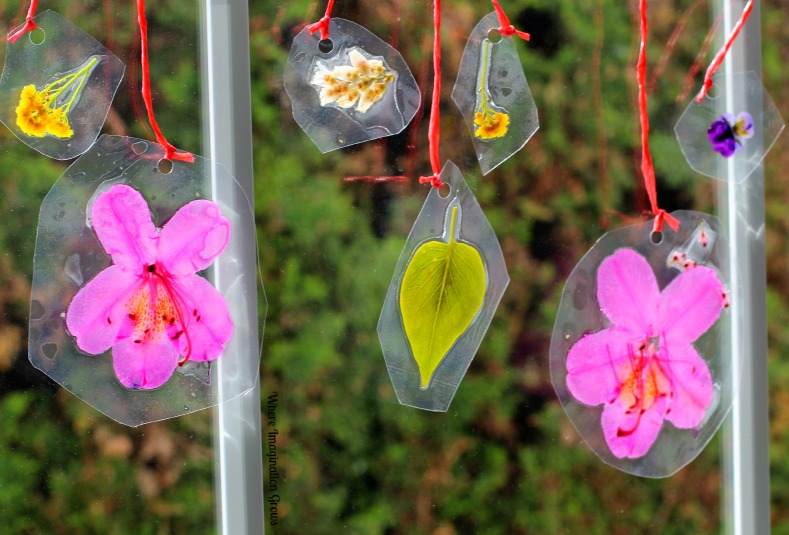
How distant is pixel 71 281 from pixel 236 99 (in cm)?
19

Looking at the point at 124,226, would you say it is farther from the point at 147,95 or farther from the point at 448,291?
the point at 448,291

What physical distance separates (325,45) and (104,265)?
25 cm

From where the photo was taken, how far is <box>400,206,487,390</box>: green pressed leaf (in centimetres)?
60

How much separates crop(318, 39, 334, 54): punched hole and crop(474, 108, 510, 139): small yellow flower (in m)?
0.13

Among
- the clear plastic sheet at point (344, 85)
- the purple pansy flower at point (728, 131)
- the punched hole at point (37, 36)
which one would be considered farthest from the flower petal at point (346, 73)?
the purple pansy flower at point (728, 131)

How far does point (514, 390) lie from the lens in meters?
0.66

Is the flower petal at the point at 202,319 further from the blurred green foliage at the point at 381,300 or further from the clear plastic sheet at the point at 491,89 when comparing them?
the clear plastic sheet at the point at 491,89

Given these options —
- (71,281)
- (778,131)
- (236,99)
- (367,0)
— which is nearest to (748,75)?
(778,131)

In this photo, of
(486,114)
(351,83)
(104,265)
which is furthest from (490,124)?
(104,265)

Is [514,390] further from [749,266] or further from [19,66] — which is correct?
[19,66]

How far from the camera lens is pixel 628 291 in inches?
24.7

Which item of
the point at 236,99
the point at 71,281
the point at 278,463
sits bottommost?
the point at 278,463

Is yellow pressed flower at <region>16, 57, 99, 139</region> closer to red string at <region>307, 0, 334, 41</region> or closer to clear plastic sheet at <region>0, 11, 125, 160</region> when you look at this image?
clear plastic sheet at <region>0, 11, 125, 160</region>

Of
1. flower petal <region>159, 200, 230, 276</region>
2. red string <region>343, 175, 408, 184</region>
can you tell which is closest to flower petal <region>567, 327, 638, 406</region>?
red string <region>343, 175, 408, 184</region>
